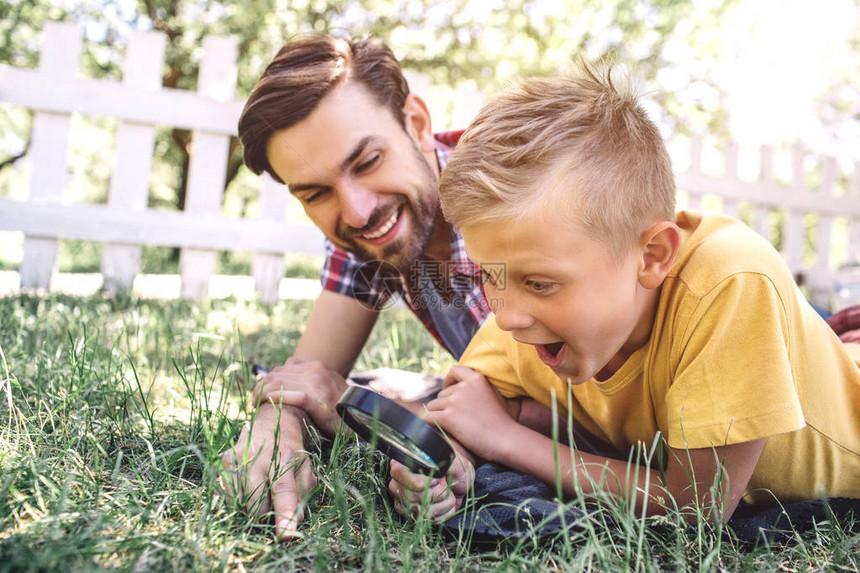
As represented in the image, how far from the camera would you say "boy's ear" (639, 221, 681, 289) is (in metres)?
1.40

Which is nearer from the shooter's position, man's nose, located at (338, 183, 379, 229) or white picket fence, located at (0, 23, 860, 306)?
man's nose, located at (338, 183, 379, 229)

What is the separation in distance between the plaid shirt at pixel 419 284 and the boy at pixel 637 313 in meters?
0.87

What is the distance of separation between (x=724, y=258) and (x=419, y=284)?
1.31m

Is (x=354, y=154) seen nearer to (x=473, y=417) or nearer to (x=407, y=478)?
(x=473, y=417)

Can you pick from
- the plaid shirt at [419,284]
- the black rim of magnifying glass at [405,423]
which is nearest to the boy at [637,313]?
the black rim of magnifying glass at [405,423]

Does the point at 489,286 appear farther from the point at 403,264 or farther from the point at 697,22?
the point at 697,22

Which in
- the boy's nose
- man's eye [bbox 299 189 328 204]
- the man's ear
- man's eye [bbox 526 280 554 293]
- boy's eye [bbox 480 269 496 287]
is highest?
the man's ear

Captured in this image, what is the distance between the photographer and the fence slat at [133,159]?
4582 mm

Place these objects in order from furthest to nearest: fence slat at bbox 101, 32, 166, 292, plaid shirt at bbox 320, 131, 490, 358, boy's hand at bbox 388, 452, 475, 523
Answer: fence slat at bbox 101, 32, 166, 292 → plaid shirt at bbox 320, 131, 490, 358 → boy's hand at bbox 388, 452, 475, 523

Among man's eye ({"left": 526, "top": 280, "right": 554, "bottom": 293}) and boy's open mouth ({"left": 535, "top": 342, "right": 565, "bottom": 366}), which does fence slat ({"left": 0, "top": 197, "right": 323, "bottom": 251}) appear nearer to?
boy's open mouth ({"left": 535, "top": 342, "right": 565, "bottom": 366})

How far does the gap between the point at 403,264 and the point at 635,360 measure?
0.97 m

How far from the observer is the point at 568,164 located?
135 cm

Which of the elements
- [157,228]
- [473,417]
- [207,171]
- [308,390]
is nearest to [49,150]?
[157,228]

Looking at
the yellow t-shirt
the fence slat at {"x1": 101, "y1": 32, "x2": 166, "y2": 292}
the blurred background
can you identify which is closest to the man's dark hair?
the yellow t-shirt
